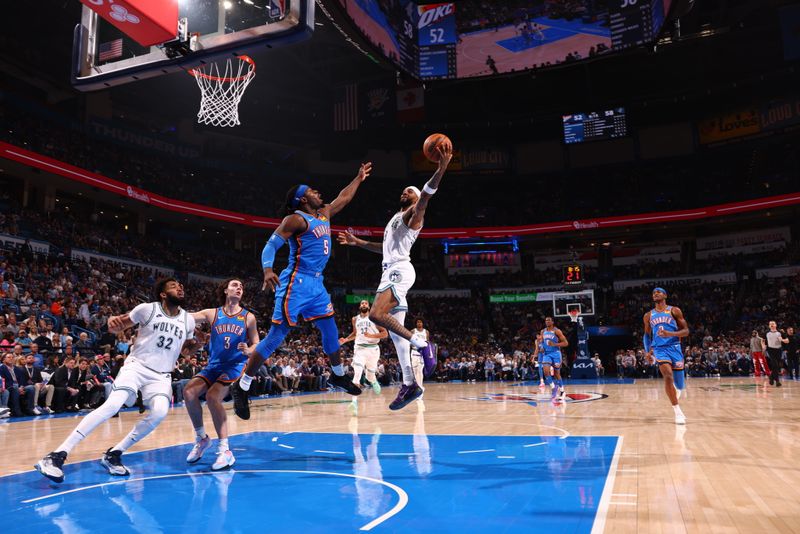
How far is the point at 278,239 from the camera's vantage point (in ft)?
17.0

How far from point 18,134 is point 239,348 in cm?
2213

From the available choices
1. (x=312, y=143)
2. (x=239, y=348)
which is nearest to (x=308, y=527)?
(x=239, y=348)

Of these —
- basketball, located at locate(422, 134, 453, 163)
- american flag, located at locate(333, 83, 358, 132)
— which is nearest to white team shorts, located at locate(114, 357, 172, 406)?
basketball, located at locate(422, 134, 453, 163)

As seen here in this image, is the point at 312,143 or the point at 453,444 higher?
the point at 312,143

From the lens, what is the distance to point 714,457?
206 inches

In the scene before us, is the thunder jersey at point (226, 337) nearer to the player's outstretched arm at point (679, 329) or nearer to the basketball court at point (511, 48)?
the player's outstretched arm at point (679, 329)

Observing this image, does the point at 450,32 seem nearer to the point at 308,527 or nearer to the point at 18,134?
the point at 18,134

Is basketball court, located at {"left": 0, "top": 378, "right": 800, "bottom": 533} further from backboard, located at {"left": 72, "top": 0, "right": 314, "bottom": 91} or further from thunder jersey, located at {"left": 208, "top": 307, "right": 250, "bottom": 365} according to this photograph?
backboard, located at {"left": 72, "top": 0, "right": 314, "bottom": 91}

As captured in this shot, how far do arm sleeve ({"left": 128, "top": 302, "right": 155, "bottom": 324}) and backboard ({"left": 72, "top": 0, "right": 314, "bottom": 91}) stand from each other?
3035 millimetres

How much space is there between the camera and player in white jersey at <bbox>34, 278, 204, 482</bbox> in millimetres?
4789

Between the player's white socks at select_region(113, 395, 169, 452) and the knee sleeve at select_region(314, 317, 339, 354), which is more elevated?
the knee sleeve at select_region(314, 317, 339, 354)

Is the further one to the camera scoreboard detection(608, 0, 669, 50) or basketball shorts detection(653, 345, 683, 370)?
scoreboard detection(608, 0, 669, 50)

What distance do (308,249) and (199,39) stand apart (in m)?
2.94

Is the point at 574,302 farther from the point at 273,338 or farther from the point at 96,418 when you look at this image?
the point at 96,418
